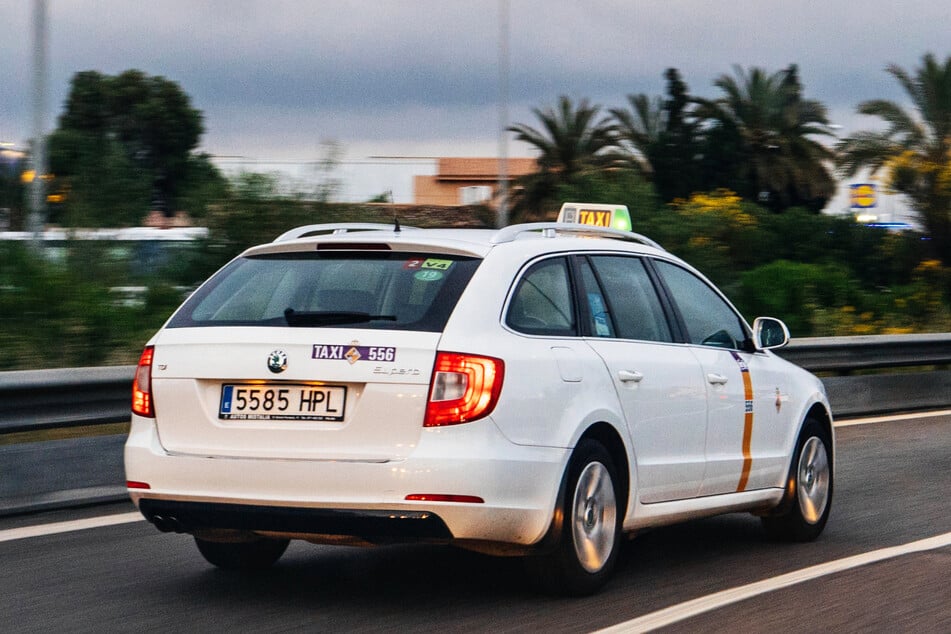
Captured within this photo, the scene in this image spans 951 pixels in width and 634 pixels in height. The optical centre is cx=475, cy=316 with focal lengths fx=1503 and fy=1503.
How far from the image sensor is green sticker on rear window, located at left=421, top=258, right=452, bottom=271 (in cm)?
597

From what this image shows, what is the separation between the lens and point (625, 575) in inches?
266

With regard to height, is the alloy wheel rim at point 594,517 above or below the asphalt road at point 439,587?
above

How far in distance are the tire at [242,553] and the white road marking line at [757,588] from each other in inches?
69.3

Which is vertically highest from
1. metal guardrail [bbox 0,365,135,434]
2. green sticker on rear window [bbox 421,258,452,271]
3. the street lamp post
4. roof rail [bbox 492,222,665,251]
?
the street lamp post

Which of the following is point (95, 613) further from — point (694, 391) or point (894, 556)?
point (894, 556)

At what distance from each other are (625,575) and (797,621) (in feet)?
3.77

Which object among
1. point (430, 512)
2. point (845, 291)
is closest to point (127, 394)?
point (430, 512)

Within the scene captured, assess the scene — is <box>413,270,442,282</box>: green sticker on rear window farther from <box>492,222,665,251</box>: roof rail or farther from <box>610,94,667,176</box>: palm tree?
<box>610,94,667,176</box>: palm tree

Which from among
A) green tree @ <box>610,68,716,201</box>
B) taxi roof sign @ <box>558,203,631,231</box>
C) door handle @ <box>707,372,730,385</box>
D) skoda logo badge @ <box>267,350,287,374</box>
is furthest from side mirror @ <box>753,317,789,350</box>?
green tree @ <box>610,68,716,201</box>

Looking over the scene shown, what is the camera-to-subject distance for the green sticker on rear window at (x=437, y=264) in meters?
5.97

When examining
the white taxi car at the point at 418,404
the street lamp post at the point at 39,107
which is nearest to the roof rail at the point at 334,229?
the white taxi car at the point at 418,404

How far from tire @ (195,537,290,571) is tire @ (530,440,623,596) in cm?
133

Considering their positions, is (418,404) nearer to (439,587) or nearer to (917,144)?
(439,587)

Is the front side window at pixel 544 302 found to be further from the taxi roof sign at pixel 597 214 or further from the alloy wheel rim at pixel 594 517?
the taxi roof sign at pixel 597 214
